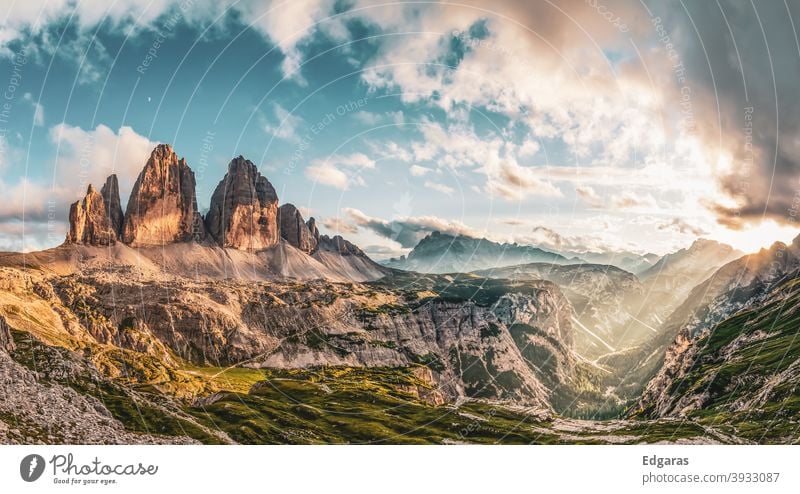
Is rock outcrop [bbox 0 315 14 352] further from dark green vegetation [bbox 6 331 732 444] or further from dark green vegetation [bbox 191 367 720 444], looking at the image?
dark green vegetation [bbox 191 367 720 444]

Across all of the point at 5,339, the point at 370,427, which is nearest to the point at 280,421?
the point at 370,427

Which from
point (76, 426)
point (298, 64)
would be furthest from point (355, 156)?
point (76, 426)
